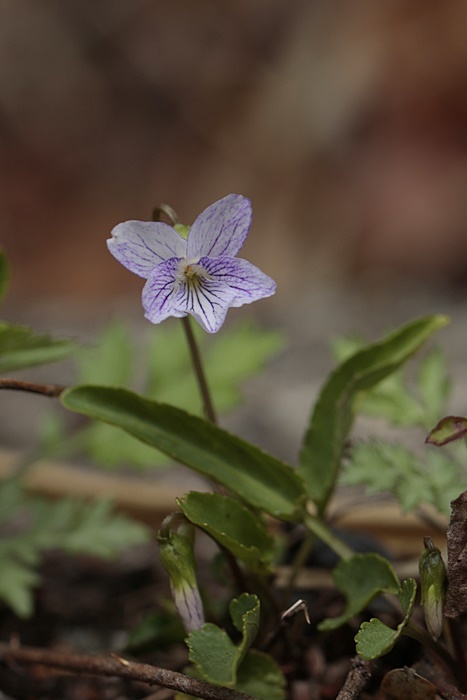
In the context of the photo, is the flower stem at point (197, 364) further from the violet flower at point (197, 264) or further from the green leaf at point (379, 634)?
the green leaf at point (379, 634)

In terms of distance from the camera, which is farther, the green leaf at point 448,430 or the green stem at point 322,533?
the green stem at point 322,533

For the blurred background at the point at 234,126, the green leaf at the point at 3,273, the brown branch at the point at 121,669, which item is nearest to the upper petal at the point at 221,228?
the green leaf at the point at 3,273

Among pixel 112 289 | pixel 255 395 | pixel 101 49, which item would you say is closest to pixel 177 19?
pixel 101 49

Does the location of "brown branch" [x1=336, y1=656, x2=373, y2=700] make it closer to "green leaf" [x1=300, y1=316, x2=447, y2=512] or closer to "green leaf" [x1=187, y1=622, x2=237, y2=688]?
"green leaf" [x1=187, y1=622, x2=237, y2=688]

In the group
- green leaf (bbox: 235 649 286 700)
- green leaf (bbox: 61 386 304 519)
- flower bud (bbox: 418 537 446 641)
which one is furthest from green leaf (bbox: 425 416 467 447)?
green leaf (bbox: 235 649 286 700)

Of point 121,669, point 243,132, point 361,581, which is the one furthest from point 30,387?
point 243,132
